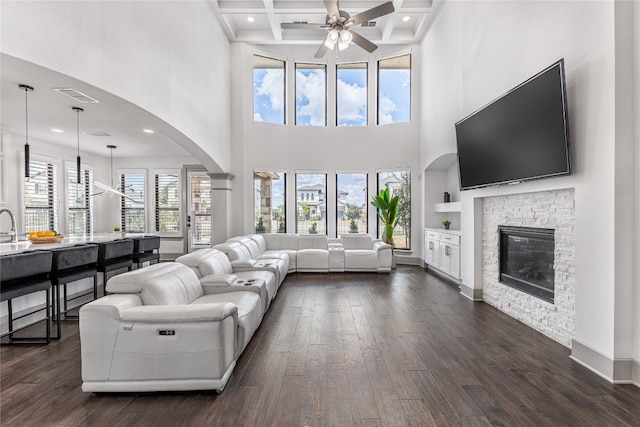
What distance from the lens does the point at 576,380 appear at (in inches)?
102

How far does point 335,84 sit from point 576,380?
8000 millimetres

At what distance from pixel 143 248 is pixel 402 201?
19.9 ft

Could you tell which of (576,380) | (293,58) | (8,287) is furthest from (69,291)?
(293,58)

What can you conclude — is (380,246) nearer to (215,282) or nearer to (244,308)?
(215,282)

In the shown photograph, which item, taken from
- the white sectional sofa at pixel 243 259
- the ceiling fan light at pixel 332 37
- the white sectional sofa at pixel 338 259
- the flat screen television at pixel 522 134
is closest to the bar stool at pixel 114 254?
the white sectional sofa at pixel 243 259

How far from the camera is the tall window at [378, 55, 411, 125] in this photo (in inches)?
330

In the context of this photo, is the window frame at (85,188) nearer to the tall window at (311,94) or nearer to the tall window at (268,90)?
the tall window at (268,90)

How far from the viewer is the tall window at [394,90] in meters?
8.38

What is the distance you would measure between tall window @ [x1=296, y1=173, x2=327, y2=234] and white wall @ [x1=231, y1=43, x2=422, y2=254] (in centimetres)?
19

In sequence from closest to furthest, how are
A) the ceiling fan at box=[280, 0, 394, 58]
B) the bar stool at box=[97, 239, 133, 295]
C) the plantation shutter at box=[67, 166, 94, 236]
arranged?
the bar stool at box=[97, 239, 133, 295]
the ceiling fan at box=[280, 0, 394, 58]
the plantation shutter at box=[67, 166, 94, 236]

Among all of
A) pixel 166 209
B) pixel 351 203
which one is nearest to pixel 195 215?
pixel 166 209

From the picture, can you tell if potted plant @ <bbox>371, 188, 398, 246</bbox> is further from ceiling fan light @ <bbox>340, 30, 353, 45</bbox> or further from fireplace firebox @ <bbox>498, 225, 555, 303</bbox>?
ceiling fan light @ <bbox>340, 30, 353, 45</bbox>

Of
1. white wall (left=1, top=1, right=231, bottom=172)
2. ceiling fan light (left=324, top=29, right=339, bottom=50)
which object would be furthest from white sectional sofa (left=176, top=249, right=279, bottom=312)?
ceiling fan light (left=324, top=29, right=339, bottom=50)

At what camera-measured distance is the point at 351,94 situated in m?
8.75
